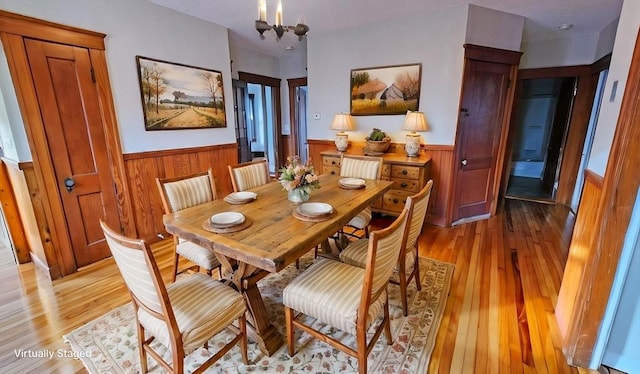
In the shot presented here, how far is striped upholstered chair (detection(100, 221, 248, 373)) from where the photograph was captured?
3.70 feet

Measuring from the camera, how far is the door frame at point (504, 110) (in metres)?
3.14

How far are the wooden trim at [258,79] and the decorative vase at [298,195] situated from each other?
3491mm

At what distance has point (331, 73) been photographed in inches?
158

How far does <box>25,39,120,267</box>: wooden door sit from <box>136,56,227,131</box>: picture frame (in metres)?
0.46

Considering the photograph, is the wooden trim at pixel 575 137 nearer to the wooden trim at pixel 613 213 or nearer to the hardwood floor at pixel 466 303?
the hardwood floor at pixel 466 303

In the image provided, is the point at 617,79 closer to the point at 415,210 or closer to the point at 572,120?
the point at 415,210

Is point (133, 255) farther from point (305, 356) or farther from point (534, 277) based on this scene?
point (534, 277)

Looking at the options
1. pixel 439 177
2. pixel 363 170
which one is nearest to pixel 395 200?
pixel 439 177

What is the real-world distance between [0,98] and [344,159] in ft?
9.82

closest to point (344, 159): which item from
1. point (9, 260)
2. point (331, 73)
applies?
point (331, 73)

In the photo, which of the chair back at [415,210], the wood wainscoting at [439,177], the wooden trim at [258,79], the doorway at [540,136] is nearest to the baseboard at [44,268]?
the chair back at [415,210]

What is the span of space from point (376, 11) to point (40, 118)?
3402 millimetres

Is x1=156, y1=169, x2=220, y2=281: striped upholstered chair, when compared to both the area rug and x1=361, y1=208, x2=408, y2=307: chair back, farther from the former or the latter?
x1=361, y1=208, x2=408, y2=307: chair back

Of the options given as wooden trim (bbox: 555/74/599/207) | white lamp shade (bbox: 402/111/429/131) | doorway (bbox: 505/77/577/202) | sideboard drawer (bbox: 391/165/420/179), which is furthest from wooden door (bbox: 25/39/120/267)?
wooden trim (bbox: 555/74/599/207)
